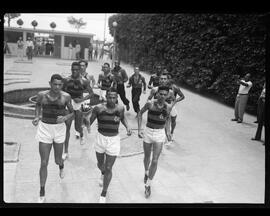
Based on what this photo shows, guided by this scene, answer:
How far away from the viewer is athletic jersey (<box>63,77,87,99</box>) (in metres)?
8.45

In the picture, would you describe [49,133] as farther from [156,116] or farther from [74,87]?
[74,87]

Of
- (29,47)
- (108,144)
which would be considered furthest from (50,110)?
(29,47)

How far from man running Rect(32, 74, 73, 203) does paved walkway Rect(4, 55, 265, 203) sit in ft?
2.34

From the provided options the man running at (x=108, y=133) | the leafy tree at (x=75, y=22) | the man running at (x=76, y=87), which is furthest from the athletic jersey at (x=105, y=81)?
the leafy tree at (x=75, y=22)

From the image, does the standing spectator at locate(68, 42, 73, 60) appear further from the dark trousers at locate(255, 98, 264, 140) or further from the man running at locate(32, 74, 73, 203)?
the man running at locate(32, 74, 73, 203)

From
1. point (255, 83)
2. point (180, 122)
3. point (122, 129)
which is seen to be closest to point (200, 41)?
point (255, 83)

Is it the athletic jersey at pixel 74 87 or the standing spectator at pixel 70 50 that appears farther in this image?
the standing spectator at pixel 70 50

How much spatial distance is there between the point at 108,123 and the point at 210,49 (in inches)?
386

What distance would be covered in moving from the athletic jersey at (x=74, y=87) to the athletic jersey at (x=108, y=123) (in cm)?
203

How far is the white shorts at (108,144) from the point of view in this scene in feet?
21.3

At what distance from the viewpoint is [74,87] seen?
8484mm

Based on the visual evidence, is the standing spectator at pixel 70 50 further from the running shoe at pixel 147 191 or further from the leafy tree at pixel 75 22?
the running shoe at pixel 147 191

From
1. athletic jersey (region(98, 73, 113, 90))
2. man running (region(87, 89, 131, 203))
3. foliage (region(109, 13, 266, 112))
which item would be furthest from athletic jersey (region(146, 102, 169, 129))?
foliage (region(109, 13, 266, 112))
